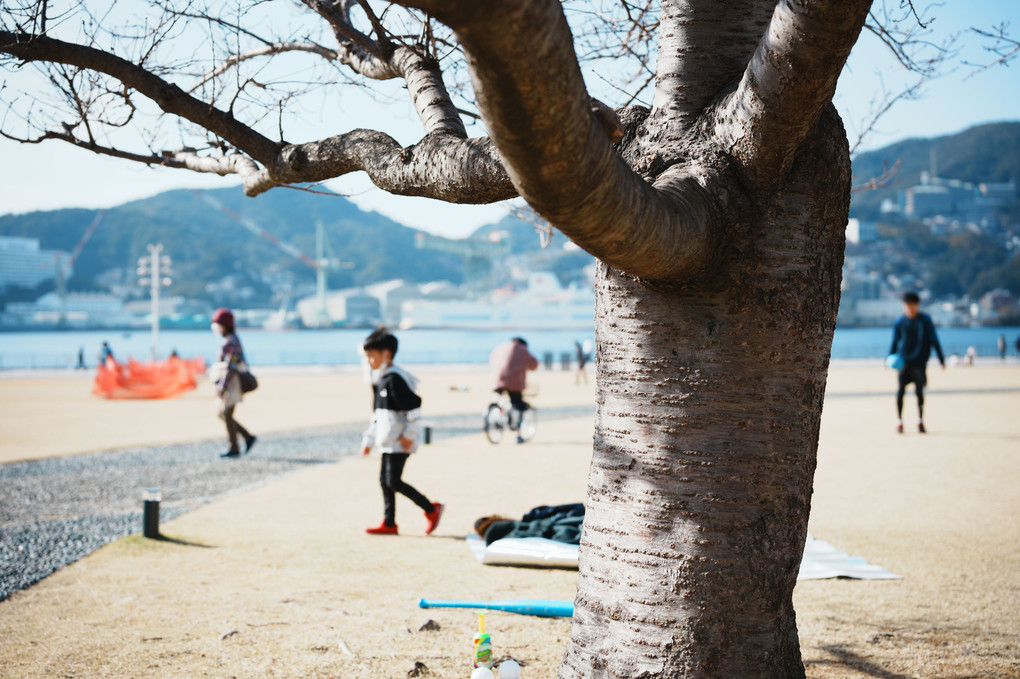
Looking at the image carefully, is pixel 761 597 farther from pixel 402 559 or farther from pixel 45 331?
pixel 45 331

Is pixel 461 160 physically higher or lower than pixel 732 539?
higher

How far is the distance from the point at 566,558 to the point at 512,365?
6798 mm

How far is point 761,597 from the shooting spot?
242 centimetres

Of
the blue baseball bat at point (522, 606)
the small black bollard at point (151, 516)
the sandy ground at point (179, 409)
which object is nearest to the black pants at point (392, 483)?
the small black bollard at point (151, 516)

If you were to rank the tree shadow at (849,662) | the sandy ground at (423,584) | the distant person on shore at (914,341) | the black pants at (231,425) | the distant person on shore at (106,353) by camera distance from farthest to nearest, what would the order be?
the distant person on shore at (106,353), the distant person on shore at (914,341), the black pants at (231,425), the sandy ground at (423,584), the tree shadow at (849,662)

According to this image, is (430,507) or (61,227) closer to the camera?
(430,507)

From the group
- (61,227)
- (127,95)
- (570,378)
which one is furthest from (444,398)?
(61,227)

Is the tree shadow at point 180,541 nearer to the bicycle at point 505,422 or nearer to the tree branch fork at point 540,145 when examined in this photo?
the tree branch fork at point 540,145

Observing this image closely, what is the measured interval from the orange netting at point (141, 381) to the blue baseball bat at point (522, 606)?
1908 centimetres

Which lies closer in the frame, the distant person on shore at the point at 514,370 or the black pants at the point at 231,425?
the black pants at the point at 231,425

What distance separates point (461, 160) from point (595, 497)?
1.13 meters

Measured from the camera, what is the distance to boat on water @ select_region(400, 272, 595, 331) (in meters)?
116

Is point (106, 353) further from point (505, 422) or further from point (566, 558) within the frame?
point (566, 558)

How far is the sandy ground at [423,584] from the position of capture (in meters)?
3.46
